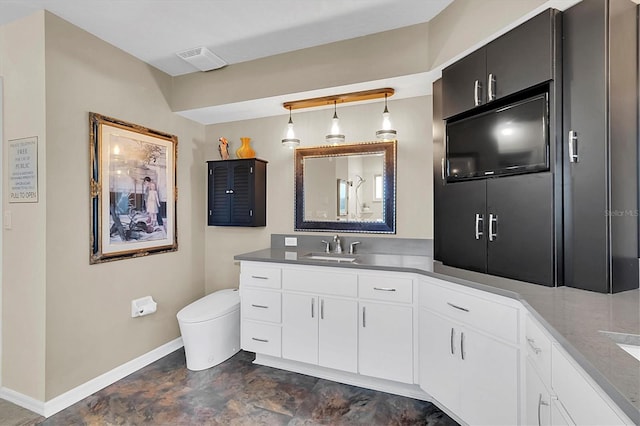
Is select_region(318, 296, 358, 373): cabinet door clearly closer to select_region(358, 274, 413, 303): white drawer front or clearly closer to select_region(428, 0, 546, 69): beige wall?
select_region(358, 274, 413, 303): white drawer front

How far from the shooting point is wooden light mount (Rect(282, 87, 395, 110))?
251cm

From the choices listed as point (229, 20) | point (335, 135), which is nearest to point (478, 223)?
point (335, 135)

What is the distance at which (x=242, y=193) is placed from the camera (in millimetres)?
3057

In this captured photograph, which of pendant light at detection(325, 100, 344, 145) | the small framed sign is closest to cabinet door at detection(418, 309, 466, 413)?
pendant light at detection(325, 100, 344, 145)

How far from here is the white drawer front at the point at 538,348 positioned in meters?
1.14

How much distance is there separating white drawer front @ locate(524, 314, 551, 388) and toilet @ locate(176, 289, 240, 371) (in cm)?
215

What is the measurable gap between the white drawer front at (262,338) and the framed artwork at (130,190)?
1091 millimetres

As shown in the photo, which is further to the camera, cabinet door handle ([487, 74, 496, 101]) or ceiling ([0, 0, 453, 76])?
ceiling ([0, 0, 453, 76])

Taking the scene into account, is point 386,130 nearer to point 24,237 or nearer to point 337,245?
point 337,245

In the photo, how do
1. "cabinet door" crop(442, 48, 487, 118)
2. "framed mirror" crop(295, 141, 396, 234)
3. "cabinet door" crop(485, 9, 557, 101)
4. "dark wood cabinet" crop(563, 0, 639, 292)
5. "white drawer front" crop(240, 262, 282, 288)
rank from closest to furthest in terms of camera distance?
"dark wood cabinet" crop(563, 0, 639, 292) → "cabinet door" crop(485, 9, 557, 101) → "cabinet door" crop(442, 48, 487, 118) → "white drawer front" crop(240, 262, 282, 288) → "framed mirror" crop(295, 141, 396, 234)

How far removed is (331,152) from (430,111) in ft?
2.98

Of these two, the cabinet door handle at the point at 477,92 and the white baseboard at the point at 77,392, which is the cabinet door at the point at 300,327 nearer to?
the white baseboard at the point at 77,392

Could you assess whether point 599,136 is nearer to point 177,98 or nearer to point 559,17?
point 559,17

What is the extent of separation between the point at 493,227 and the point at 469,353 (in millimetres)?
738
